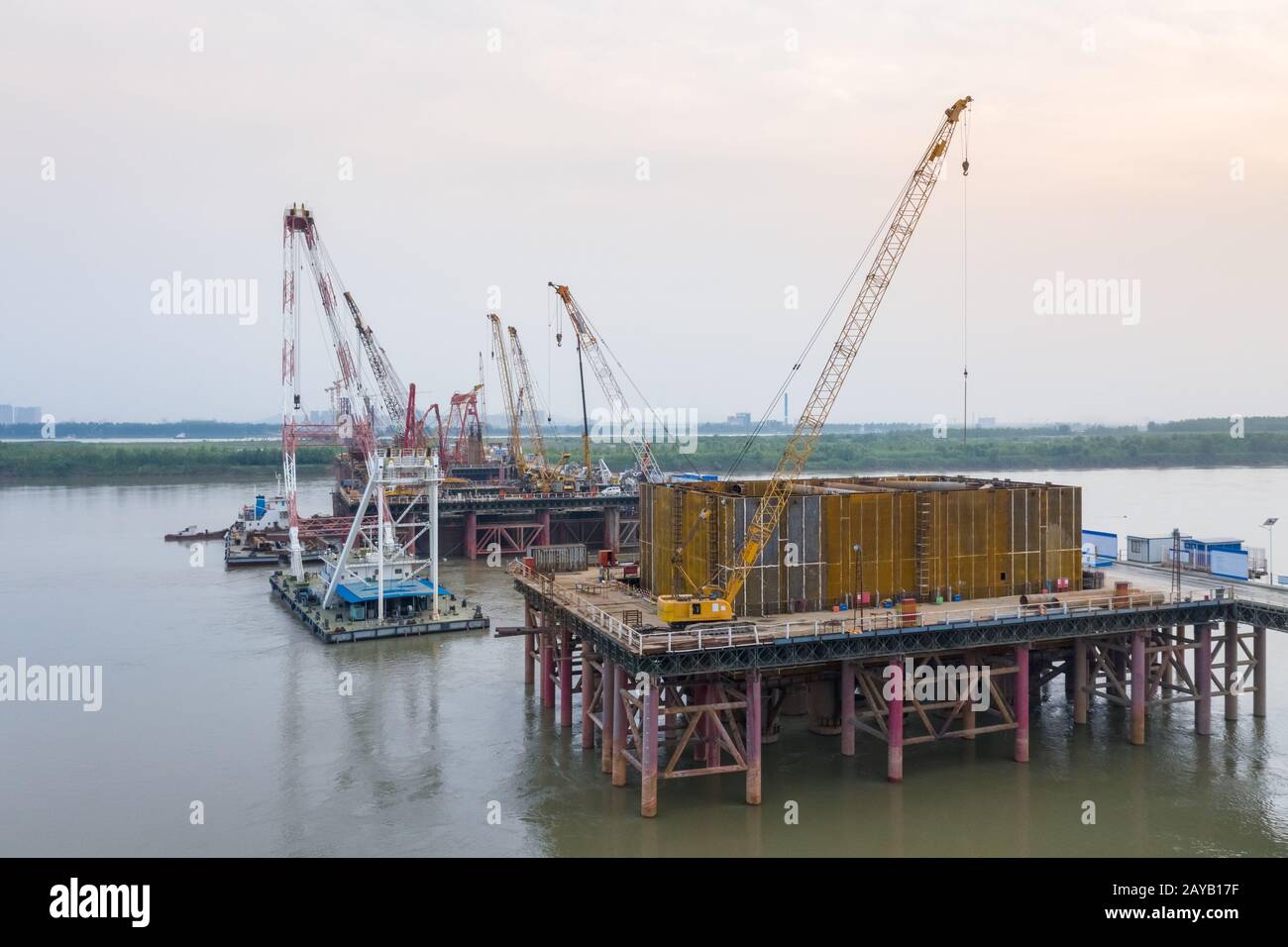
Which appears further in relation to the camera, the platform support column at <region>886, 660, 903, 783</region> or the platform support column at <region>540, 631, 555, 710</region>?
the platform support column at <region>540, 631, 555, 710</region>

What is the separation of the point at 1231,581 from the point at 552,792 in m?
31.8

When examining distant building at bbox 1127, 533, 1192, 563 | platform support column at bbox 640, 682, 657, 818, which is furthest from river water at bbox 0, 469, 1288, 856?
distant building at bbox 1127, 533, 1192, 563

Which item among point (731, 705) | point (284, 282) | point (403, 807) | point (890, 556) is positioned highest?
point (284, 282)

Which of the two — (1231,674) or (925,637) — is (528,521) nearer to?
(925,637)

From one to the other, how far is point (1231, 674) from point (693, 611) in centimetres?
2403

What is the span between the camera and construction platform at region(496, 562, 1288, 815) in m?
34.5

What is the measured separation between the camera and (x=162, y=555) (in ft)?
322

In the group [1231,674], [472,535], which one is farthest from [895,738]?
[472,535]

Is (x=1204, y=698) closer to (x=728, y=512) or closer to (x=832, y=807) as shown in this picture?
(x=832, y=807)

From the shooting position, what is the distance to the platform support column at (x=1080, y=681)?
42156 mm

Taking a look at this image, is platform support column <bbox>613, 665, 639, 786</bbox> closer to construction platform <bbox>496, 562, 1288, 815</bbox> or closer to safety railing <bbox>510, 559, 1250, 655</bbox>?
construction platform <bbox>496, 562, 1288, 815</bbox>

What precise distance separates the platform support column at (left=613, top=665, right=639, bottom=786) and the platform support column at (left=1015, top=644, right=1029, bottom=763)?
48.5 ft

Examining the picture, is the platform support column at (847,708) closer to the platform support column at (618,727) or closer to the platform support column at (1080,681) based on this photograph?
the platform support column at (618,727)

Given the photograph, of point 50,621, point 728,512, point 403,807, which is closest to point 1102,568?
point 728,512
